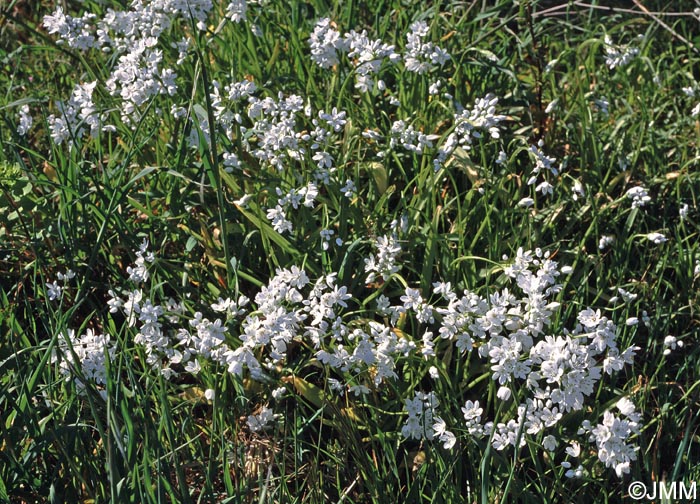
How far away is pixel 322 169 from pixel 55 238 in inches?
36.1

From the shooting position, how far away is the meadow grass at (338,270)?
6.77ft

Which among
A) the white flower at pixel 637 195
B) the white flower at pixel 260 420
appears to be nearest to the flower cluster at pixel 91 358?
the white flower at pixel 260 420

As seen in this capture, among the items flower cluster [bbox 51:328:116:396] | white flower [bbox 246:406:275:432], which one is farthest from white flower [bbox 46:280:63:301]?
white flower [bbox 246:406:275:432]

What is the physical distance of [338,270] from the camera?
253 cm

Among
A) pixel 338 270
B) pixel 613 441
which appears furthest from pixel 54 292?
pixel 613 441

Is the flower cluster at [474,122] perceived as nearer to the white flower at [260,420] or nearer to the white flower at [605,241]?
the white flower at [605,241]

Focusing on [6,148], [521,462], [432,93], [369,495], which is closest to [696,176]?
[432,93]

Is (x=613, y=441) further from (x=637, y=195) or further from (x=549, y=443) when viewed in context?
(x=637, y=195)

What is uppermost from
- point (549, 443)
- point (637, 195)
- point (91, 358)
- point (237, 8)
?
point (237, 8)

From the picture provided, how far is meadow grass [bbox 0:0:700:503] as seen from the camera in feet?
6.77

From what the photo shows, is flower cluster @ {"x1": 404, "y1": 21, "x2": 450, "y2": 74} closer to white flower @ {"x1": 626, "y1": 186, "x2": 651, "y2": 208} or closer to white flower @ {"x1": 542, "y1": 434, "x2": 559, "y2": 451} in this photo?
white flower @ {"x1": 626, "y1": 186, "x2": 651, "y2": 208}

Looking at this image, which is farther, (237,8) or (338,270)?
(237,8)

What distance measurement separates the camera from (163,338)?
Answer: 7.22ft

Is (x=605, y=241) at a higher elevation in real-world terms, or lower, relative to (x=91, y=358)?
lower
